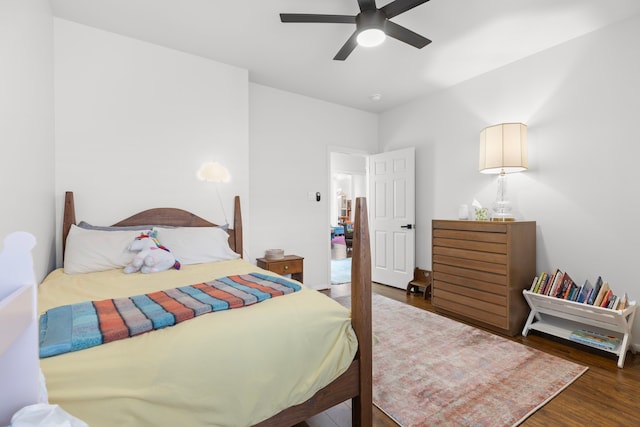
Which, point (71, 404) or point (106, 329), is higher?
point (106, 329)

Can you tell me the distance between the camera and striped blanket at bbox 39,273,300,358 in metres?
0.99

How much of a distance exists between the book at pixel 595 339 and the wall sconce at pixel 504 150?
1.07 m

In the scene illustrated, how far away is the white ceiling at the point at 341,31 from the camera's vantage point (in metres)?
2.21

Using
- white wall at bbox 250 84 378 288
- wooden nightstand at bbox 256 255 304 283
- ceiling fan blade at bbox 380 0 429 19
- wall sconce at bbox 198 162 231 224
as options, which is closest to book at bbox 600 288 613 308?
ceiling fan blade at bbox 380 0 429 19

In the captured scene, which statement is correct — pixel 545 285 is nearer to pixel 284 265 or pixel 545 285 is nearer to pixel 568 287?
pixel 568 287

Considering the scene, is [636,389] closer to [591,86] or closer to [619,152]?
[619,152]

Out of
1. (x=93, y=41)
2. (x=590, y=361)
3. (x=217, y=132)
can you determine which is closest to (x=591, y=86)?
(x=590, y=361)

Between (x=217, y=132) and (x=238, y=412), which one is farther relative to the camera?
(x=217, y=132)

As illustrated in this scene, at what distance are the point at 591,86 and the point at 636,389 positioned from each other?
7.64 feet

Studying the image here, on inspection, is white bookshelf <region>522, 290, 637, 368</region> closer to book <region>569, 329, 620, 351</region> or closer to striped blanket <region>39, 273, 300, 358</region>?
book <region>569, 329, 620, 351</region>

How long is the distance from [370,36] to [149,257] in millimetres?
2194

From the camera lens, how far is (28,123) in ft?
5.65

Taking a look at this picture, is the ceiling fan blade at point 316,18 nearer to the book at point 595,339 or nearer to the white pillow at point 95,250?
the white pillow at point 95,250

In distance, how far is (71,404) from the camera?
811 mm
